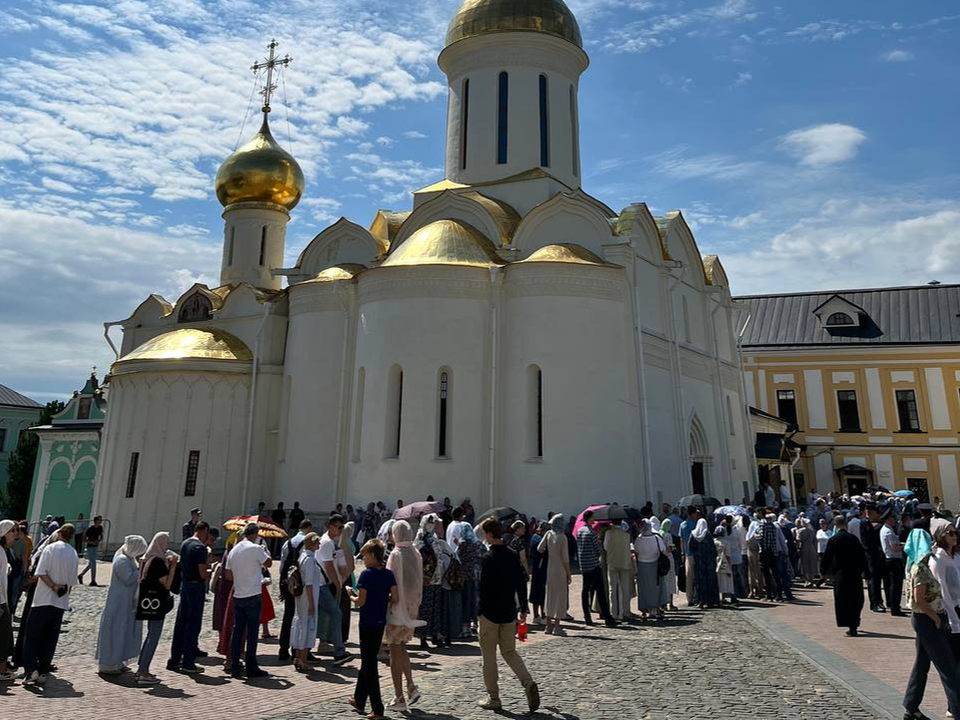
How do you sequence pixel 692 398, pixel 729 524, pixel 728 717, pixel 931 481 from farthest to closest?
pixel 931 481 < pixel 692 398 < pixel 729 524 < pixel 728 717

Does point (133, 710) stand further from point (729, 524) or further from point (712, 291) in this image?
point (712, 291)

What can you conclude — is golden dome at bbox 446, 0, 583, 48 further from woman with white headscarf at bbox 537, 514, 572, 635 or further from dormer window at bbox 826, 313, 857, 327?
dormer window at bbox 826, 313, 857, 327

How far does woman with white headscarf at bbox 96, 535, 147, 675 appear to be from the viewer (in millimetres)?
6992

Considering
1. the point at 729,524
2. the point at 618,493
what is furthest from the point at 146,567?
the point at 618,493

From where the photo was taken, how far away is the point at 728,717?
556 cm

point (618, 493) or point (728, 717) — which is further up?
point (618, 493)

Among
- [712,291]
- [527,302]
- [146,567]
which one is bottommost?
[146,567]

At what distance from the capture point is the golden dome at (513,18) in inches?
878

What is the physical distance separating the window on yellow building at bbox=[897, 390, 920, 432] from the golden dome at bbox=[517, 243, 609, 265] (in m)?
20.6

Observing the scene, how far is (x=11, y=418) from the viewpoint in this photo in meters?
45.1

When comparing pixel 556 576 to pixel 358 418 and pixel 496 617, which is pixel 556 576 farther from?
pixel 358 418

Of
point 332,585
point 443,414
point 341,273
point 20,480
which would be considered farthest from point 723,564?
point 20,480

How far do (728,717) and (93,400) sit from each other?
2834cm

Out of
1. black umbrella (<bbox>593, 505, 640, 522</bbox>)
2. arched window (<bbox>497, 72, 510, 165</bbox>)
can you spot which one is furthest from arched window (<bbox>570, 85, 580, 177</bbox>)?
black umbrella (<bbox>593, 505, 640, 522</bbox>)
